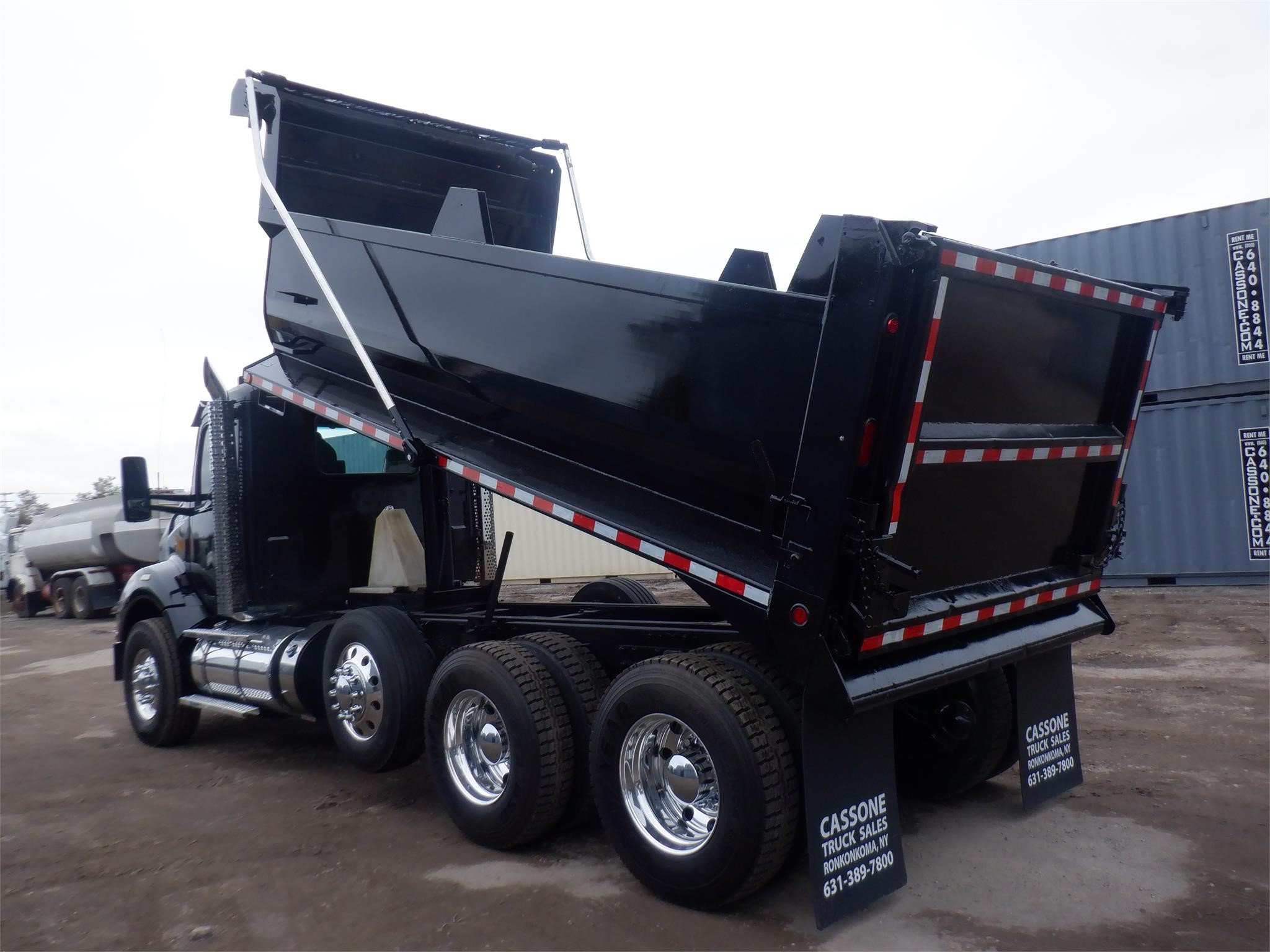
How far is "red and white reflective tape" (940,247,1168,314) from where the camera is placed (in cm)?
320

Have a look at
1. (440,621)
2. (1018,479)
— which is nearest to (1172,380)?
(1018,479)

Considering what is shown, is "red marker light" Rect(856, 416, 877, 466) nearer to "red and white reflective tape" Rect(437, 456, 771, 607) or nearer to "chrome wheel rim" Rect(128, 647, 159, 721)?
"red and white reflective tape" Rect(437, 456, 771, 607)

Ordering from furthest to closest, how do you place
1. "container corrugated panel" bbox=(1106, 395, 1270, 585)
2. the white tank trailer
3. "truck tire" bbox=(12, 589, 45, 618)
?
"truck tire" bbox=(12, 589, 45, 618), the white tank trailer, "container corrugated panel" bbox=(1106, 395, 1270, 585)

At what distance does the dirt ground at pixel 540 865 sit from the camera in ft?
11.5

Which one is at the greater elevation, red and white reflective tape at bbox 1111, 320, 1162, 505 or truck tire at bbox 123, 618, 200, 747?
red and white reflective tape at bbox 1111, 320, 1162, 505

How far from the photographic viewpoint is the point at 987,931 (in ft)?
11.1

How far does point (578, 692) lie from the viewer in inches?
168

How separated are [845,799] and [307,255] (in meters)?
3.67

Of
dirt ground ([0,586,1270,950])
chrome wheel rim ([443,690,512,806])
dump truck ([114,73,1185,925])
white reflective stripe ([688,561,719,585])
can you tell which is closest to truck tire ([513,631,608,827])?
dump truck ([114,73,1185,925])

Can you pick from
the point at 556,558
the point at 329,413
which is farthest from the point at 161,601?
the point at 556,558

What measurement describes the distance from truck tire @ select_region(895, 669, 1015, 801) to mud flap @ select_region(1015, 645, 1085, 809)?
6.8 inches

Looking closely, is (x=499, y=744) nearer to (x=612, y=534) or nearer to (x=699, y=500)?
(x=612, y=534)

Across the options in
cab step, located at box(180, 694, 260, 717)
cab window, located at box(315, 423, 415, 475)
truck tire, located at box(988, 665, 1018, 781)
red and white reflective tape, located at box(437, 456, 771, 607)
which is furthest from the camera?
cab window, located at box(315, 423, 415, 475)

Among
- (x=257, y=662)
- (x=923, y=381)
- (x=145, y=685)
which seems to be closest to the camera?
(x=923, y=381)
